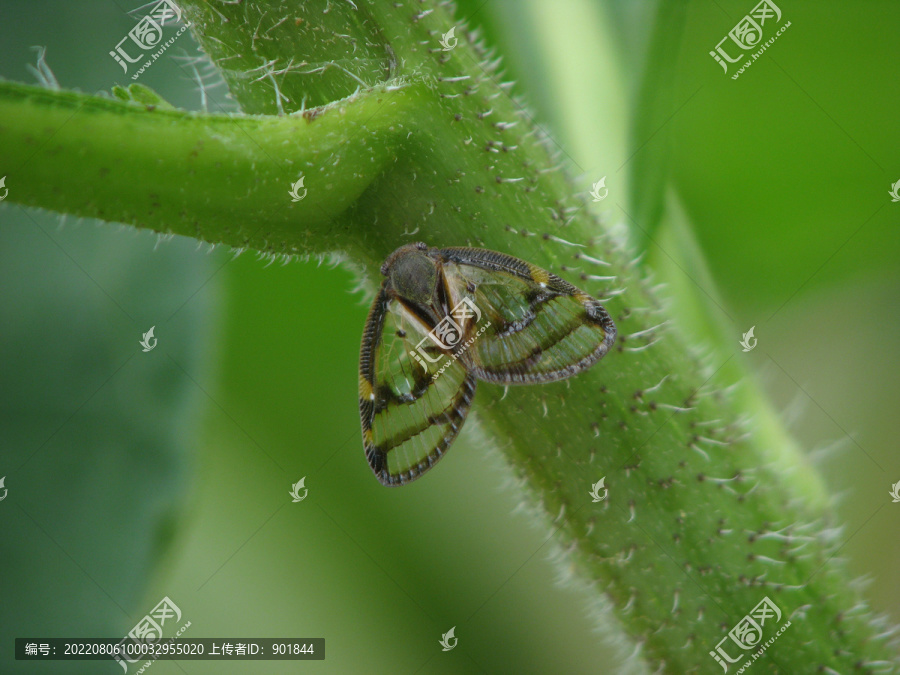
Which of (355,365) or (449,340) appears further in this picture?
(355,365)

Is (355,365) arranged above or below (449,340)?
above

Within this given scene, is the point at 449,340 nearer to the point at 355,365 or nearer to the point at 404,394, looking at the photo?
the point at 404,394

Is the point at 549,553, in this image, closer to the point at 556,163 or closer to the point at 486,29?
the point at 556,163

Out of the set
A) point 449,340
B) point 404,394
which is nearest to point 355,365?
point 404,394

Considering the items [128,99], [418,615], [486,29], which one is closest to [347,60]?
[128,99]

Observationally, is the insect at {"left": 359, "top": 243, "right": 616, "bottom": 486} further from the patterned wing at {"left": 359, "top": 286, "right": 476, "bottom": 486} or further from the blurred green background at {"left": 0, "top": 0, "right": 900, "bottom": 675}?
the blurred green background at {"left": 0, "top": 0, "right": 900, "bottom": 675}

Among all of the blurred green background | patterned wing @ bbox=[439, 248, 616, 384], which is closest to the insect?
patterned wing @ bbox=[439, 248, 616, 384]
